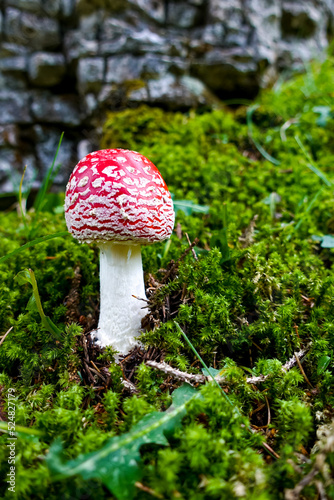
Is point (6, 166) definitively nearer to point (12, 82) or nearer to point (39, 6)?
point (12, 82)

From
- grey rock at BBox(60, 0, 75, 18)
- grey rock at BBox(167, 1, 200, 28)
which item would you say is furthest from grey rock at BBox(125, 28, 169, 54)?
grey rock at BBox(60, 0, 75, 18)

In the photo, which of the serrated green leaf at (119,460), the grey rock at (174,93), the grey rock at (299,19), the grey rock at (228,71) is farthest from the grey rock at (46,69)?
the serrated green leaf at (119,460)

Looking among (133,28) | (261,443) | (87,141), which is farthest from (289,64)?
(261,443)

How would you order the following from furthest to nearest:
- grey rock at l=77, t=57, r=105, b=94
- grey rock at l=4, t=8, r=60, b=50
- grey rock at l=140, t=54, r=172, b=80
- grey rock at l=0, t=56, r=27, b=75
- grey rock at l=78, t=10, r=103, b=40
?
1. grey rock at l=0, t=56, r=27, b=75
2. grey rock at l=4, t=8, r=60, b=50
3. grey rock at l=78, t=10, r=103, b=40
4. grey rock at l=77, t=57, r=105, b=94
5. grey rock at l=140, t=54, r=172, b=80

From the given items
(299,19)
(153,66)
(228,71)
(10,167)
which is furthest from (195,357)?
(299,19)

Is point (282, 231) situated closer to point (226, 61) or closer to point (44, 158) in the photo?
point (226, 61)

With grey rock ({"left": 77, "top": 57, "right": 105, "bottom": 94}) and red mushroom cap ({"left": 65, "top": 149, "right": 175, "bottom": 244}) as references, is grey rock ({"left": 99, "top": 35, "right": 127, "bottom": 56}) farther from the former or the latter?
red mushroom cap ({"left": 65, "top": 149, "right": 175, "bottom": 244})

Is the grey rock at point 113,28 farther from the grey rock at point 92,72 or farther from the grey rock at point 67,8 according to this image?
the grey rock at point 67,8
